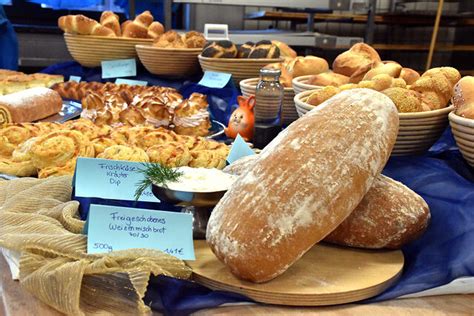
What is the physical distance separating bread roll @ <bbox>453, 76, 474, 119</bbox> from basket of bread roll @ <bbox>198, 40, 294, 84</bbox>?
0.96 meters

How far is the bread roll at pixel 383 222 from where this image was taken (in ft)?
2.81

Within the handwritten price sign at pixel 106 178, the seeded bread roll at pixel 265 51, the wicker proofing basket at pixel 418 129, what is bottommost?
the handwritten price sign at pixel 106 178

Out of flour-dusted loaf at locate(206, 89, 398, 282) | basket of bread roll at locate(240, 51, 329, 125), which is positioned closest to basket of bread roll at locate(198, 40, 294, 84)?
basket of bread roll at locate(240, 51, 329, 125)

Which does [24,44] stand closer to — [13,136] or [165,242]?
[13,136]

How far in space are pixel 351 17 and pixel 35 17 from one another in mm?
2669

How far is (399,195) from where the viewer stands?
876mm

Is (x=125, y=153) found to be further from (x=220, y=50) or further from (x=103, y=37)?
(x=103, y=37)

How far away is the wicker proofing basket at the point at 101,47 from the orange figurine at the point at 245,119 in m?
0.99

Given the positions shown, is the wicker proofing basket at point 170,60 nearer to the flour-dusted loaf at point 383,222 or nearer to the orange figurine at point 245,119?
the orange figurine at point 245,119

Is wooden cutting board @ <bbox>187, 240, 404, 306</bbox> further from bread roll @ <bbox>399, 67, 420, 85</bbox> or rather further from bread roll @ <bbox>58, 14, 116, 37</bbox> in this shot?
bread roll @ <bbox>58, 14, 116, 37</bbox>

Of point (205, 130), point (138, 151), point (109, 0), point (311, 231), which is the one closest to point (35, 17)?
point (109, 0)

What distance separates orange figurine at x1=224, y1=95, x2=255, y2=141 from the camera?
1528 millimetres

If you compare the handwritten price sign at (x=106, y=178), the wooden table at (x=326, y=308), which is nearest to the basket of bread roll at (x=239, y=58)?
the handwritten price sign at (x=106, y=178)

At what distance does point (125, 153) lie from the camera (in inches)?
46.7
